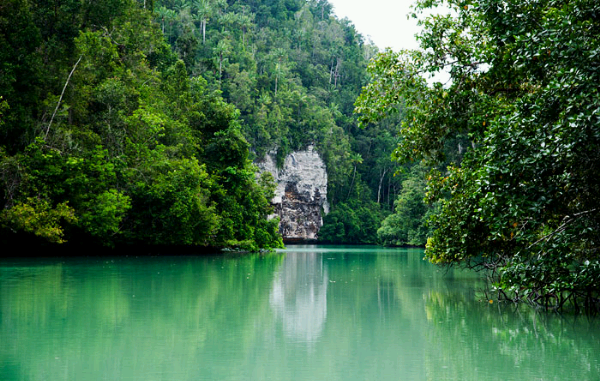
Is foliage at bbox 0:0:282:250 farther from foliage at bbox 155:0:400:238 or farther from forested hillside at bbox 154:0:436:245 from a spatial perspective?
forested hillside at bbox 154:0:436:245

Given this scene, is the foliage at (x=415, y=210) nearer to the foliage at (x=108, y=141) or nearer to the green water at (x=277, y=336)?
the foliage at (x=108, y=141)

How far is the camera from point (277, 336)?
812 centimetres

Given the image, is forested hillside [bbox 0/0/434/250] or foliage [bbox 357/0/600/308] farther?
forested hillside [bbox 0/0/434/250]

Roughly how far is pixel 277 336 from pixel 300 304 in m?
3.52

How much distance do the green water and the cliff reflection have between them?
0.03 m

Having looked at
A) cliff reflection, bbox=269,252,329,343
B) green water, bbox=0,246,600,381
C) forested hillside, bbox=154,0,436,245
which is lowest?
cliff reflection, bbox=269,252,329,343

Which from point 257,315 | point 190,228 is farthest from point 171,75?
point 257,315

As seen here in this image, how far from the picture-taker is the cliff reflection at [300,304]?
8.60m

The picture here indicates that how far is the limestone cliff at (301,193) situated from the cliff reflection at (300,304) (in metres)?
48.3

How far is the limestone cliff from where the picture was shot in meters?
66.9

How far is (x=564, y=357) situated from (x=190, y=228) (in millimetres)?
25681

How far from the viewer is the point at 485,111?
948 centimetres

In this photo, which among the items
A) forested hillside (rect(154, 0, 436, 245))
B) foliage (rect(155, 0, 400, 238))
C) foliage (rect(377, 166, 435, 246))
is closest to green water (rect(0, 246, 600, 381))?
foliage (rect(377, 166, 435, 246))

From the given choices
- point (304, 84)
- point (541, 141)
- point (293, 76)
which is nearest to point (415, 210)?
point (293, 76)
